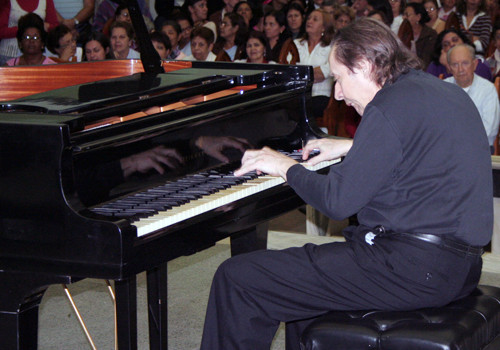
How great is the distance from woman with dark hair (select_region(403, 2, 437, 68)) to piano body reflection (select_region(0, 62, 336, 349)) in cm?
444

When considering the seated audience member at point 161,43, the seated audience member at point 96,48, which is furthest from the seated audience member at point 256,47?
the seated audience member at point 96,48

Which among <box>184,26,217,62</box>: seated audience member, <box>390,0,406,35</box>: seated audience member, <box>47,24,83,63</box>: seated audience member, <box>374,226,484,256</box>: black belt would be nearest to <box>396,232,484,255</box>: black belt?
<box>374,226,484,256</box>: black belt

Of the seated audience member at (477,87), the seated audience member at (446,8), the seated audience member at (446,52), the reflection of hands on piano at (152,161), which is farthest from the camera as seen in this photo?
the seated audience member at (446,8)

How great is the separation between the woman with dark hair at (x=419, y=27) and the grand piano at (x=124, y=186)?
4430mm

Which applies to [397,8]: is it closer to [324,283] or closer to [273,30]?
[273,30]

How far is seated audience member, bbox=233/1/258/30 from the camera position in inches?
356

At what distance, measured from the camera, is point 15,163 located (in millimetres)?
2225

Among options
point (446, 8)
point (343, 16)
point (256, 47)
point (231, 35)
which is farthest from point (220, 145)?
point (446, 8)

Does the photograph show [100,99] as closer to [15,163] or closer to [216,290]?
[15,163]

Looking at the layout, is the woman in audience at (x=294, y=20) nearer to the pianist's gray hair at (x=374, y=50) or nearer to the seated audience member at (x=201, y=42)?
the seated audience member at (x=201, y=42)

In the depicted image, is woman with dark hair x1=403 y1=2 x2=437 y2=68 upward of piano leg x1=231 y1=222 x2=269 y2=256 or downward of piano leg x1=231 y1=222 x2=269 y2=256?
upward

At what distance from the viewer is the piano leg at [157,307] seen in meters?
2.89

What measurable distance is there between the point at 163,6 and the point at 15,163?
806cm

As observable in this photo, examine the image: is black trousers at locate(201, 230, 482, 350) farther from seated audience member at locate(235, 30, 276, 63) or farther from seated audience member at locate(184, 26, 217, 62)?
seated audience member at locate(184, 26, 217, 62)
